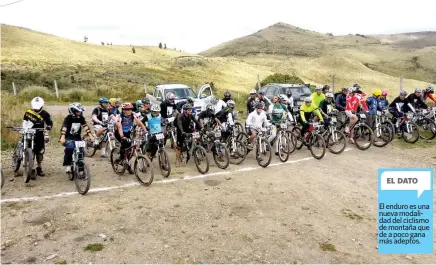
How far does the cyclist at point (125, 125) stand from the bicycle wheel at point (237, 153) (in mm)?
2702

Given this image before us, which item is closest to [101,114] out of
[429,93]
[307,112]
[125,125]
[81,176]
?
[125,125]

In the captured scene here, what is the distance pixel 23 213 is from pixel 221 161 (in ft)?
16.3

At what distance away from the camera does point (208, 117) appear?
11383 mm

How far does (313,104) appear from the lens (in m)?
11.6

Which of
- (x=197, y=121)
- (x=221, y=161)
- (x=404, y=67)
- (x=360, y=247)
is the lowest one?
(x=360, y=247)

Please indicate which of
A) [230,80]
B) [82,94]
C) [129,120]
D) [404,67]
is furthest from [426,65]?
[129,120]

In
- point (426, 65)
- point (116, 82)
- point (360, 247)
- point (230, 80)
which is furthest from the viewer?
point (426, 65)

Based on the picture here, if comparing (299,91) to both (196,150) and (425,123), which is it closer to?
(425,123)

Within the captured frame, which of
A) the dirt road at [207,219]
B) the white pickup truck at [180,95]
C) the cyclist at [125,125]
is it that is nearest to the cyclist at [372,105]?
the dirt road at [207,219]

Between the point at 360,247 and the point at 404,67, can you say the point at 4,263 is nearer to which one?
the point at 360,247

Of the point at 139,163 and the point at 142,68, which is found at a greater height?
the point at 142,68

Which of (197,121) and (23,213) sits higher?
(197,121)

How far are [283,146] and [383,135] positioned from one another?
12.4 feet

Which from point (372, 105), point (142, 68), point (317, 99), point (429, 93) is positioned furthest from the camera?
point (142, 68)
